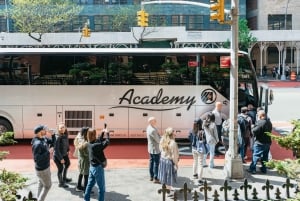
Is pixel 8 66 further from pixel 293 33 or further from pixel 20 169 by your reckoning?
pixel 293 33

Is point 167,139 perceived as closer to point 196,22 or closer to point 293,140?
point 293,140

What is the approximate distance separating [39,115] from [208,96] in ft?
20.4

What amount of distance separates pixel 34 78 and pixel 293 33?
1664 inches

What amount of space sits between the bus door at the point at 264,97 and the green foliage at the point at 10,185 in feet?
39.4

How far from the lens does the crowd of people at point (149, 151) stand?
9.44m

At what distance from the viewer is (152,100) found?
656 inches

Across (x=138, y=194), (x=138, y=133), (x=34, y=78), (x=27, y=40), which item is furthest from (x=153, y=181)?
(x=27, y=40)

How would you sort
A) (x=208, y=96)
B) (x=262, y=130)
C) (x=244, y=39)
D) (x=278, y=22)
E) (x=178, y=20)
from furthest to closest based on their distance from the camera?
(x=178, y=20)
(x=278, y=22)
(x=244, y=39)
(x=208, y=96)
(x=262, y=130)

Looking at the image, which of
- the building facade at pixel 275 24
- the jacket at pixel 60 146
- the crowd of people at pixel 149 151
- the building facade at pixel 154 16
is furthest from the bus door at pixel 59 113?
the building facade at pixel 154 16

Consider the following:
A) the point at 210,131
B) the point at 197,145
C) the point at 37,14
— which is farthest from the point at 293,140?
the point at 37,14

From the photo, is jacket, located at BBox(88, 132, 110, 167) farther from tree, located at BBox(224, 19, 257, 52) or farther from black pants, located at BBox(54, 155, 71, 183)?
tree, located at BBox(224, 19, 257, 52)

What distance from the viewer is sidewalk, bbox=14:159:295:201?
10406mm

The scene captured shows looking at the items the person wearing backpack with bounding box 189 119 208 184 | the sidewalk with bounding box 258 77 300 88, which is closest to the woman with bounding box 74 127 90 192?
the person wearing backpack with bounding box 189 119 208 184

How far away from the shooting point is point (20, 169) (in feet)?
44.1
